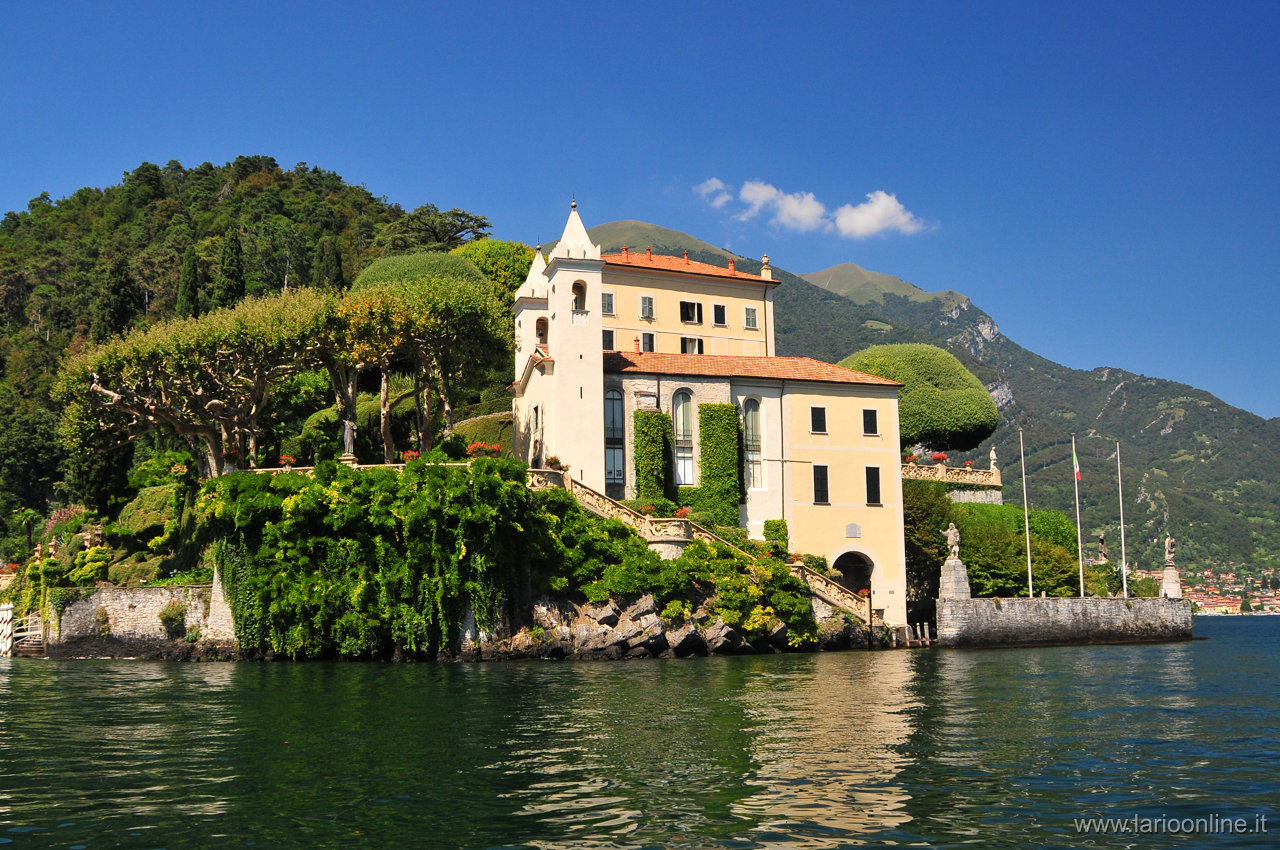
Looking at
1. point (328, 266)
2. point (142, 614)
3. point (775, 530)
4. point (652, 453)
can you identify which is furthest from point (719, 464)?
point (328, 266)

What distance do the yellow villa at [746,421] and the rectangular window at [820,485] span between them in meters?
0.06

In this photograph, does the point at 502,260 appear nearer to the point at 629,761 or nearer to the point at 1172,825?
the point at 629,761

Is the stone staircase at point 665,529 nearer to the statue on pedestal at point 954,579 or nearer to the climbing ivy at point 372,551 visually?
the statue on pedestal at point 954,579

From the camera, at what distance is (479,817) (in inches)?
496

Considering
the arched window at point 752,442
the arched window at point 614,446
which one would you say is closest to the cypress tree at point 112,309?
the arched window at point 614,446

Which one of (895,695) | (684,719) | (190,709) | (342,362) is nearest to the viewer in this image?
(684,719)

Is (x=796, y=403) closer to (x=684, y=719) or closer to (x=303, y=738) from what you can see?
(x=684, y=719)

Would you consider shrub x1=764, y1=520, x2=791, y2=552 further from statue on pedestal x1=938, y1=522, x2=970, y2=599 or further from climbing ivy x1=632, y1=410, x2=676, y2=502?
statue on pedestal x1=938, y1=522, x2=970, y2=599

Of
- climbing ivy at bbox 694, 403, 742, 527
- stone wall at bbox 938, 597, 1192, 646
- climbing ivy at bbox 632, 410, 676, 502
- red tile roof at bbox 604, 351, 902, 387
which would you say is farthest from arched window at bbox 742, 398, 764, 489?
stone wall at bbox 938, 597, 1192, 646

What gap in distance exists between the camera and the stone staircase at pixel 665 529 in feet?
137

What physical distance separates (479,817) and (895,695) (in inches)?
615

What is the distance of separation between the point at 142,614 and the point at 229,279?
1352 inches

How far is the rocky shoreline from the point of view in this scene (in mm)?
38156

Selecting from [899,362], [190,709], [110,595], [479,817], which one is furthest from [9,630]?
[899,362]
